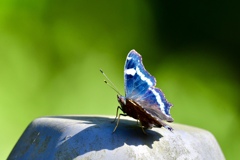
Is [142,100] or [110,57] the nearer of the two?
[142,100]

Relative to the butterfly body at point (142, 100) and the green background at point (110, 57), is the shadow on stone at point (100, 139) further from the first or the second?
the green background at point (110, 57)

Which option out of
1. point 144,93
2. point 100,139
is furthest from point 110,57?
point 100,139

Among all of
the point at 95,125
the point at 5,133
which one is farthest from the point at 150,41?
the point at 95,125

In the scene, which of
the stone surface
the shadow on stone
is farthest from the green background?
the shadow on stone

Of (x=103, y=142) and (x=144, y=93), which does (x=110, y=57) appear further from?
(x=103, y=142)

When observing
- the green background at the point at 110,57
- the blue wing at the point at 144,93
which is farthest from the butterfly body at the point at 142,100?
the green background at the point at 110,57
